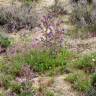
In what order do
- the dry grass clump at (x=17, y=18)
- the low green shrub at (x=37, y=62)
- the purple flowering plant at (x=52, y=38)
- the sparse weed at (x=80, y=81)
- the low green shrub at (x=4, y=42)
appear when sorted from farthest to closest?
the dry grass clump at (x=17, y=18) → the low green shrub at (x=4, y=42) → the purple flowering plant at (x=52, y=38) → the low green shrub at (x=37, y=62) → the sparse weed at (x=80, y=81)

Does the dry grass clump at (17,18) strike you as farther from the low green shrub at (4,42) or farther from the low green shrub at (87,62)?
the low green shrub at (87,62)

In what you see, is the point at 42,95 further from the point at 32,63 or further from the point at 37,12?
the point at 37,12

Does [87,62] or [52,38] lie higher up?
[52,38]

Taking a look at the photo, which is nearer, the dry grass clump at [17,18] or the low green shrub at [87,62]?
the low green shrub at [87,62]

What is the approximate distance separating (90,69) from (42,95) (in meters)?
1.19

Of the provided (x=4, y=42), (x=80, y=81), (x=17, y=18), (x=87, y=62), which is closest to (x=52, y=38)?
(x=87, y=62)

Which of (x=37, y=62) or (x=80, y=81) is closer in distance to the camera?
(x=80, y=81)

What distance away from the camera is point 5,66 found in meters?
6.32

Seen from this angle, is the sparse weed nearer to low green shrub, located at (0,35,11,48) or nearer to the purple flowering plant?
the purple flowering plant

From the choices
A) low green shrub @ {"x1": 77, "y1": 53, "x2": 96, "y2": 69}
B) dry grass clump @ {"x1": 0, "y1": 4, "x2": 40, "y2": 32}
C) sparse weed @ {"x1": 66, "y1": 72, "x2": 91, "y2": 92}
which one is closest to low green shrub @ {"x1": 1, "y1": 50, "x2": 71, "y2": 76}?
low green shrub @ {"x1": 77, "y1": 53, "x2": 96, "y2": 69}

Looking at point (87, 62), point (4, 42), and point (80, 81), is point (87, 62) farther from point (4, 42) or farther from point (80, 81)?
point (4, 42)

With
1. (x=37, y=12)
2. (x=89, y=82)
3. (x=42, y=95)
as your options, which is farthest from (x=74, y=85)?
(x=37, y=12)

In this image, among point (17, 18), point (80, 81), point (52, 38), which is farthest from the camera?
point (17, 18)

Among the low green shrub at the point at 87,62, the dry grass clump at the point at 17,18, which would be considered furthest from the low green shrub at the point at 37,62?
the dry grass clump at the point at 17,18
